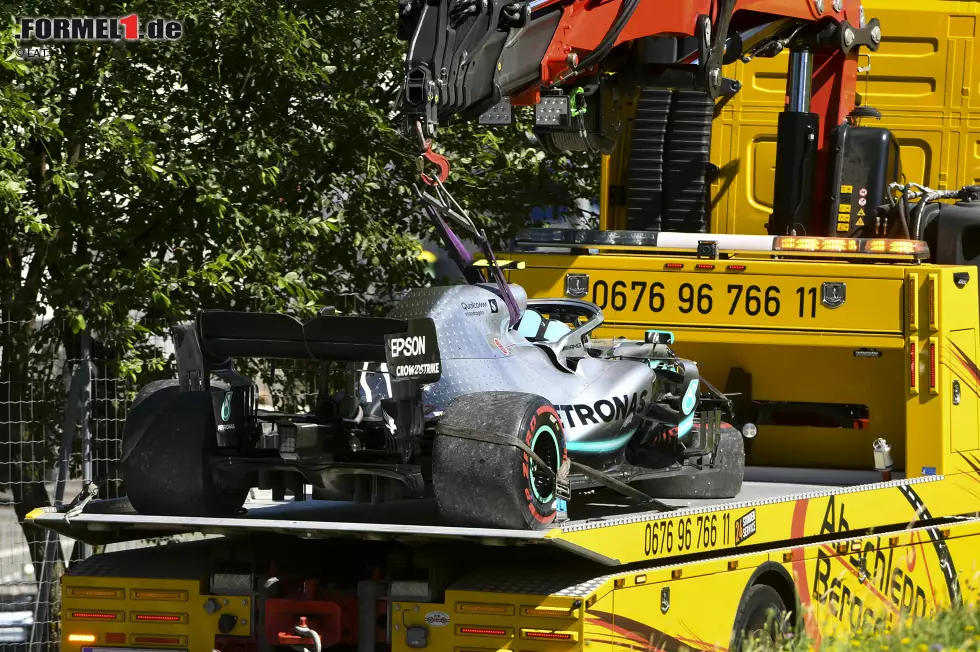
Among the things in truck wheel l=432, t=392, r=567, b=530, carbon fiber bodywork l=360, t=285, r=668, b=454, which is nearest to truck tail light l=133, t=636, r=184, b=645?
carbon fiber bodywork l=360, t=285, r=668, b=454

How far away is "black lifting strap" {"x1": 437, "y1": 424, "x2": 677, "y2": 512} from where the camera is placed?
7254 mm

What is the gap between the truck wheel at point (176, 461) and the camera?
805 cm

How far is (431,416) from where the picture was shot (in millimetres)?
8148

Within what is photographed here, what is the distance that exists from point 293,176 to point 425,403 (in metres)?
4.62

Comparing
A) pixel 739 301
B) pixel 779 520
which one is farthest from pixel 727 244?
pixel 779 520

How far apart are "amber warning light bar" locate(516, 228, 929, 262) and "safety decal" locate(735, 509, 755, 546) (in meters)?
2.50

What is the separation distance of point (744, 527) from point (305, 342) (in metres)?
2.49

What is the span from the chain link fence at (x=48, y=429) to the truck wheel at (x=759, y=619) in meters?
4.08

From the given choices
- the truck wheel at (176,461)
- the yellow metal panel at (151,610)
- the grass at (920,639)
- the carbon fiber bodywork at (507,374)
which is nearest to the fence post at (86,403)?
the yellow metal panel at (151,610)

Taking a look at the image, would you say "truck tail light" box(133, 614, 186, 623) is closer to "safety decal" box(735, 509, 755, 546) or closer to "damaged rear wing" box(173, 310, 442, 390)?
"damaged rear wing" box(173, 310, 442, 390)

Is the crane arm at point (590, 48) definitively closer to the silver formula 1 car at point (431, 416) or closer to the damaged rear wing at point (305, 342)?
the silver formula 1 car at point (431, 416)

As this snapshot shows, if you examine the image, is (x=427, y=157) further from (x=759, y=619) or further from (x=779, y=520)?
(x=759, y=619)

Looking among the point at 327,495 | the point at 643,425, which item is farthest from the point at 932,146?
the point at 327,495

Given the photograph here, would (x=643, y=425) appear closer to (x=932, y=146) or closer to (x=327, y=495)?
(x=327, y=495)
